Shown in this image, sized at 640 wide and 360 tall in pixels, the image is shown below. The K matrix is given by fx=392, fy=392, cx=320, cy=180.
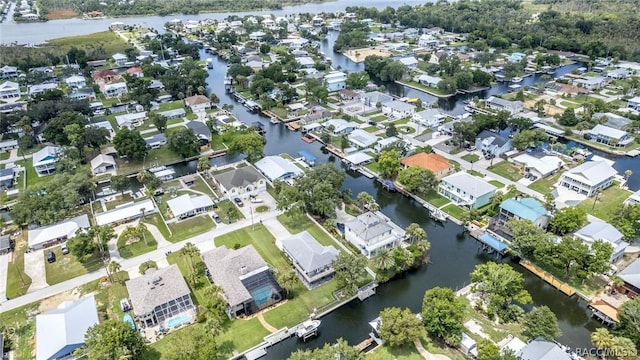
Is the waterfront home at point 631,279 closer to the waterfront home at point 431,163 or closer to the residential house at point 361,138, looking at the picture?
the waterfront home at point 431,163

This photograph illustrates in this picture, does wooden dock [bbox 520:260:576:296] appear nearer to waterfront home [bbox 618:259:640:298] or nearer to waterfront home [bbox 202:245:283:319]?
waterfront home [bbox 618:259:640:298]

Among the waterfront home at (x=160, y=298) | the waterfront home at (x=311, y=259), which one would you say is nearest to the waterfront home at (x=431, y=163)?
the waterfront home at (x=311, y=259)

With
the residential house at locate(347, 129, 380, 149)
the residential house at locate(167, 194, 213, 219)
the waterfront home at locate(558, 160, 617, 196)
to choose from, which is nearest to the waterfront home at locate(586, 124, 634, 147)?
the waterfront home at locate(558, 160, 617, 196)

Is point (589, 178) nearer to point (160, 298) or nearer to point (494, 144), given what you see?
point (494, 144)

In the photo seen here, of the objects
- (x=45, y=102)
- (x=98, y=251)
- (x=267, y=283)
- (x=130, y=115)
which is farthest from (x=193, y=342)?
(x=45, y=102)


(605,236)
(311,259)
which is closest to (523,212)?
(605,236)
